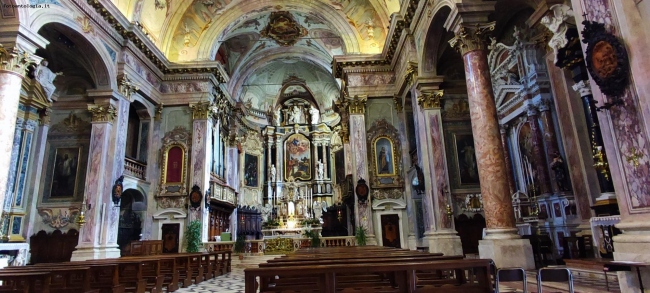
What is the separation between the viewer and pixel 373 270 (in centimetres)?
331

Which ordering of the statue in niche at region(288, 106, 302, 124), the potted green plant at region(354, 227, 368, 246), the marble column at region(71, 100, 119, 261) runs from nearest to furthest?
the marble column at region(71, 100, 119, 261) < the potted green plant at region(354, 227, 368, 246) < the statue in niche at region(288, 106, 302, 124)

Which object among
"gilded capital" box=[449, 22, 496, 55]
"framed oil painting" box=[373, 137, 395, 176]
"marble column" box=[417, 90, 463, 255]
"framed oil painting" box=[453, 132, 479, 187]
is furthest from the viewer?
"framed oil painting" box=[373, 137, 395, 176]

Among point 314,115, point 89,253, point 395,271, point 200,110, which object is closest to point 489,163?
point 395,271

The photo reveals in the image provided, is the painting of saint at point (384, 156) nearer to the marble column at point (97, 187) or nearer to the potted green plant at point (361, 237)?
the potted green plant at point (361, 237)

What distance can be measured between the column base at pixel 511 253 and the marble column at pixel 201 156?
11.0 m

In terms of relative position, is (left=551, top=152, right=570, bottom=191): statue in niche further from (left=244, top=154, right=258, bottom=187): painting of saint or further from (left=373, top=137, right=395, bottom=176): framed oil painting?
(left=244, top=154, right=258, bottom=187): painting of saint

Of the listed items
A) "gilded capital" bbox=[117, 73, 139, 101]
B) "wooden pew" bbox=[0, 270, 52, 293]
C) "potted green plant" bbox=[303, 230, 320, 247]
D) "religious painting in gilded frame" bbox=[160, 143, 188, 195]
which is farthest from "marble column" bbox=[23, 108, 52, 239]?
"potted green plant" bbox=[303, 230, 320, 247]

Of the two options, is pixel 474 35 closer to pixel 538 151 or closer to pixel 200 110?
pixel 538 151

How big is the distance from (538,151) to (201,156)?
1190 cm

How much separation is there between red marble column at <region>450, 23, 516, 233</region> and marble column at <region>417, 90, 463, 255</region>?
10.1ft

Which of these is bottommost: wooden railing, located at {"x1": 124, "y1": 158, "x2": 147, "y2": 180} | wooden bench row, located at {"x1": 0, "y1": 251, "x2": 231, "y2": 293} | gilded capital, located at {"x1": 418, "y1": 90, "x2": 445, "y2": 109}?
wooden bench row, located at {"x1": 0, "y1": 251, "x2": 231, "y2": 293}

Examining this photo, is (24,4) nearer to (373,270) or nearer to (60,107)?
(60,107)

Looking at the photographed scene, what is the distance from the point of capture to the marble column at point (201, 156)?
14578 mm

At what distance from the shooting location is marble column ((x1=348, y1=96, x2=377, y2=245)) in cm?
1386
